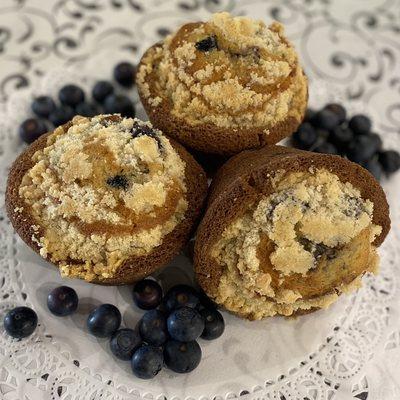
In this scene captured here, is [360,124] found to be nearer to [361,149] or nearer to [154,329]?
[361,149]

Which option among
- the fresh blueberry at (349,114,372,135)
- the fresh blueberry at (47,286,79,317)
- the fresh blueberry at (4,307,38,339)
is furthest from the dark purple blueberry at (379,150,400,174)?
the fresh blueberry at (4,307,38,339)

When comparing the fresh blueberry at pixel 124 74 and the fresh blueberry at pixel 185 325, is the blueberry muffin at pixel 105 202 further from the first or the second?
the fresh blueberry at pixel 124 74

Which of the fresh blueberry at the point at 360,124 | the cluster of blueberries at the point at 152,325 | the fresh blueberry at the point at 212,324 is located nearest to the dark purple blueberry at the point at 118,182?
the cluster of blueberries at the point at 152,325

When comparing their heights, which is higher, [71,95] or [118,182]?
[118,182]

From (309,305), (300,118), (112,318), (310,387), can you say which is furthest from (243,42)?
(310,387)

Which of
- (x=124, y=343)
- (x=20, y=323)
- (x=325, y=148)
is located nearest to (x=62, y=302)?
(x=20, y=323)

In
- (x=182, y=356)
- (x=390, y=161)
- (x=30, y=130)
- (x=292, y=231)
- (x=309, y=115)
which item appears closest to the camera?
(x=292, y=231)

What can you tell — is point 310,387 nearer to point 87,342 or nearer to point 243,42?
point 87,342
